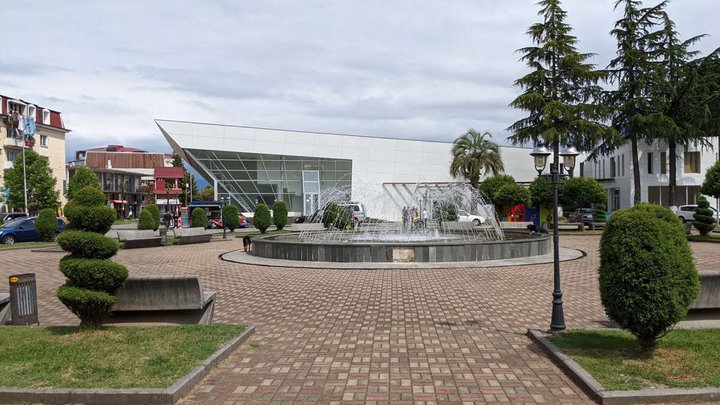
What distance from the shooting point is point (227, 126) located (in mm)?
53750

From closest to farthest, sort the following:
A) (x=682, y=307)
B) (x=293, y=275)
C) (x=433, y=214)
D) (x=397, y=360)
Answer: (x=682, y=307), (x=397, y=360), (x=293, y=275), (x=433, y=214)

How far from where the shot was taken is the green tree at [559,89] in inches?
1503

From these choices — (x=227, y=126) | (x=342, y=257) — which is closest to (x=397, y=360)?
(x=342, y=257)

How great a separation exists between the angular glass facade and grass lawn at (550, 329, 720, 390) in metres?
50.1

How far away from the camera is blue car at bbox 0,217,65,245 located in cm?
2856

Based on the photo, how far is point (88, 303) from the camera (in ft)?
22.6

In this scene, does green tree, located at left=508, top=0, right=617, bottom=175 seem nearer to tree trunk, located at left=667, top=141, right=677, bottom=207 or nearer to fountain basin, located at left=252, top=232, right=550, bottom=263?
tree trunk, located at left=667, top=141, right=677, bottom=207

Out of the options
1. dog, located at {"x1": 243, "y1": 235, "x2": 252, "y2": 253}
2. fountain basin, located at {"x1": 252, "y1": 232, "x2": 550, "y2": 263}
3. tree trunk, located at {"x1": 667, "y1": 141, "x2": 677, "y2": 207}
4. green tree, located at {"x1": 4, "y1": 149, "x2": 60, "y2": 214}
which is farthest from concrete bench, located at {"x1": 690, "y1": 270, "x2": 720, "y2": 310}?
green tree, located at {"x1": 4, "y1": 149, "x2": 60, "y2": 214}

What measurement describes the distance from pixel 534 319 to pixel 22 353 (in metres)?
7.09

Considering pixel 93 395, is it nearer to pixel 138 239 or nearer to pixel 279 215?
pixel 138 239

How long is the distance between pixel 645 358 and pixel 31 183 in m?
57.7

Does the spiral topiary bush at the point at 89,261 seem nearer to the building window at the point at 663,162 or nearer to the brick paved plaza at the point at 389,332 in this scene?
the brick paved plaza at the point at 389,332

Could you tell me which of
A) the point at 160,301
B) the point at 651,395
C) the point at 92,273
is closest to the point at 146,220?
the point at 160,301

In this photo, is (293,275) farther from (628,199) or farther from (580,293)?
(628,199)
